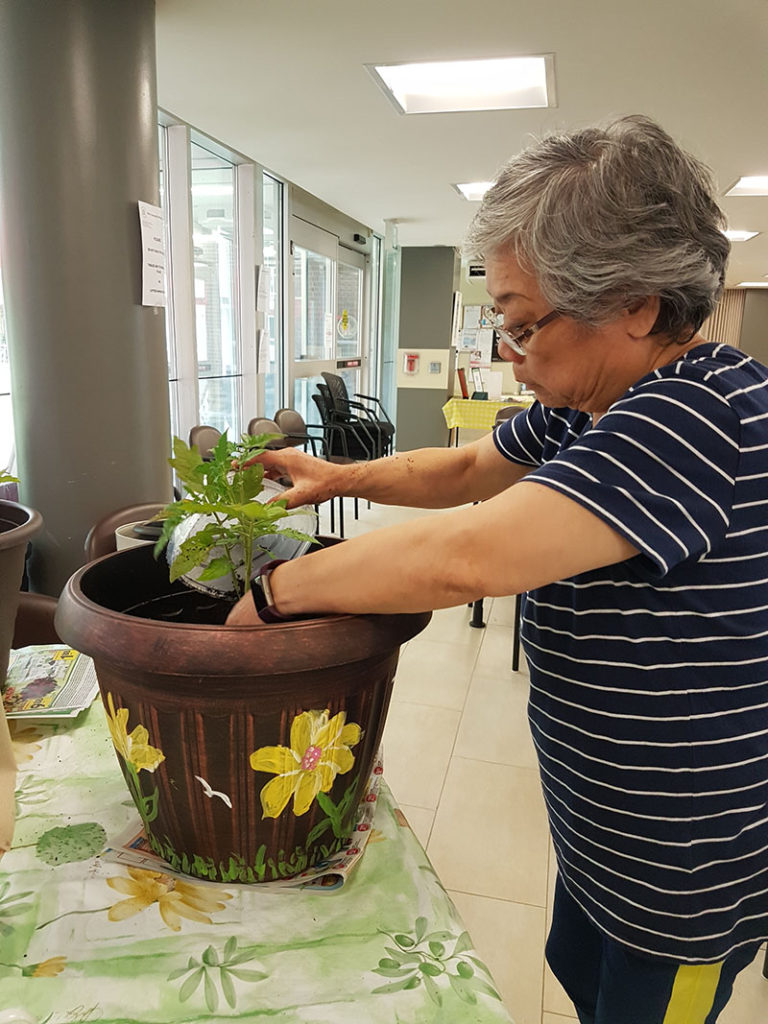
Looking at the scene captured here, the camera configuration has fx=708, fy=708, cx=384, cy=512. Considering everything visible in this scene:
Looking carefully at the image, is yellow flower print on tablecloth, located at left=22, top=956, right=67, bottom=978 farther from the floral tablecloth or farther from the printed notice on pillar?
the printed notice on pillar

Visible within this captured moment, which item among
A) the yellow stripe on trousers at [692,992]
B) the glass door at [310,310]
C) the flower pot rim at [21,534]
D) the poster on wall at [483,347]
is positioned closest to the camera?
the yellow stripe on trousers at [692,992]

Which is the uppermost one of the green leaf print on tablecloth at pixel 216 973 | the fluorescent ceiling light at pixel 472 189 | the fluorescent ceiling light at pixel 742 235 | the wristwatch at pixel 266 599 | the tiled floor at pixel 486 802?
the fluorescent ceiling light at pixel 742 235

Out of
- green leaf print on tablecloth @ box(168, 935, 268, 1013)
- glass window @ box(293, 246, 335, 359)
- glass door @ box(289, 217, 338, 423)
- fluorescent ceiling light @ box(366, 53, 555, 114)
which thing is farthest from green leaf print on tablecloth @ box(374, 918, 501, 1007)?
glass window @ box(293, 246, 335, 359)

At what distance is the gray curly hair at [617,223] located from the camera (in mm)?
670

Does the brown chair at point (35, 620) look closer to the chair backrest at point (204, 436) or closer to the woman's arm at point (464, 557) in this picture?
the woman's arm at point (464, 557)

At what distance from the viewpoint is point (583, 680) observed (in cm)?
76

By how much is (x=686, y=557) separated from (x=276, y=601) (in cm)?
38

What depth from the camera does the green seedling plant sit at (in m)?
0.70

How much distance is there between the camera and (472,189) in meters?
5.16

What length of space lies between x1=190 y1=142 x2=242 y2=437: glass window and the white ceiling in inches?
15.1

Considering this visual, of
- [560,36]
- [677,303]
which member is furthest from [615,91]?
[677,303]

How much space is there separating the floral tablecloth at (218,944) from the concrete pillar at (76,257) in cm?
170

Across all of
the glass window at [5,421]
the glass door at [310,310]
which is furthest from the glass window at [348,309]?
the glass window at [5,421]

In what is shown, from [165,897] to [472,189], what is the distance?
5312 millimetres
